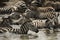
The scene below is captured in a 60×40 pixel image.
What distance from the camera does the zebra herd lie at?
6.09 meters

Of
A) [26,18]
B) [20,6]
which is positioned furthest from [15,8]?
[26,18]

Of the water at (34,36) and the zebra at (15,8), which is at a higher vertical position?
the zebra at (15,8)

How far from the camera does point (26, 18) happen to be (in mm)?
7219

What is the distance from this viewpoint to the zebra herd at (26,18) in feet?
20.0

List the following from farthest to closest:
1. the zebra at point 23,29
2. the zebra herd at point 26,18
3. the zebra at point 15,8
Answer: the zebra at point 15,8, the zebra herd at point 26,18, the zebra at point 23,29

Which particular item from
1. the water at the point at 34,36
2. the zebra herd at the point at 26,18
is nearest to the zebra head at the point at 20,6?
the zebra herd at the point at 26,18

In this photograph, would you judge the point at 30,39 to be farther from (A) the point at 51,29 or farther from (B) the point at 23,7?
(B) the point at 23,7

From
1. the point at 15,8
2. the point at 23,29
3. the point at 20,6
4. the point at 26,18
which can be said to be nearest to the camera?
the point at 23,29

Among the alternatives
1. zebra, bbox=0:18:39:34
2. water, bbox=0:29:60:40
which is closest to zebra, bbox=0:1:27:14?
zebra, bbox=0:18:39:34

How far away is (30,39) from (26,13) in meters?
2.62

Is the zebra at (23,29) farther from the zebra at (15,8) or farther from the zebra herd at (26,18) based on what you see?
the zebra at (15,8)

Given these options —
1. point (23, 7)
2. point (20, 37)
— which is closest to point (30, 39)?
point (20, 37)

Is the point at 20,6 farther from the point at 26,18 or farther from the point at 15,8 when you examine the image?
the point at 26,18

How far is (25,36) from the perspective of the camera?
570 cm
